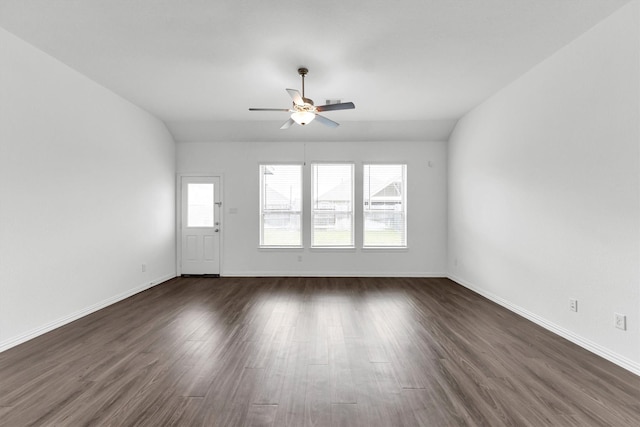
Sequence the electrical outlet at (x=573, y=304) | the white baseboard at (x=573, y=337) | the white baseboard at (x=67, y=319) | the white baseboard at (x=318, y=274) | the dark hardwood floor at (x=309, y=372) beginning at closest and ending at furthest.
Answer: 1. the dark hardwood floor at (x=309, y=372)
2. the white baseboard at (x=573, y=337)
3. the white baseboard at (x=67, y=319)
4. the electrical outlet at (x=573, y=304)
5. the white baseboard at (x=318, y=274)

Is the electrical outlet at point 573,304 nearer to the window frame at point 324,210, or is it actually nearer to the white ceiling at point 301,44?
the white ceiling at point 301,44

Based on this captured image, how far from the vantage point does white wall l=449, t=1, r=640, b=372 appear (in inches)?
98.6

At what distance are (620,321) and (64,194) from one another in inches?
230

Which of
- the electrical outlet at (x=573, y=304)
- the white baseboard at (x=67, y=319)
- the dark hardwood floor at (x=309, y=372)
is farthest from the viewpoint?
the electrical outlet at (x=573, y=304)

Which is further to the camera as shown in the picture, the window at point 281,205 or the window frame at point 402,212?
the window at point 281,205

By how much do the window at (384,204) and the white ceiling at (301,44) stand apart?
5.51ft

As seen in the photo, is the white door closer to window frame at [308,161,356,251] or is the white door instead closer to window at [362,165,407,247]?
window frame at [308,161,356,251]

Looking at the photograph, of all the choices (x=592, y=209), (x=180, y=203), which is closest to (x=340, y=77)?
(x=592, y=209)

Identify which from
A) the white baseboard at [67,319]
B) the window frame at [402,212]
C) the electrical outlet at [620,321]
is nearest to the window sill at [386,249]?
the window frame at [402,212]

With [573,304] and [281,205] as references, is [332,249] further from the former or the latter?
[573,304]

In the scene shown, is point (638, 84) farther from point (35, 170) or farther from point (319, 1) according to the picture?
point (35, 170)

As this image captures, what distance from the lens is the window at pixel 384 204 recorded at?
6125 mm

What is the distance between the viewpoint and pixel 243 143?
6.12 m

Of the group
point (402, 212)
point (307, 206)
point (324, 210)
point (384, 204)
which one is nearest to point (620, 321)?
point (402, 212)
